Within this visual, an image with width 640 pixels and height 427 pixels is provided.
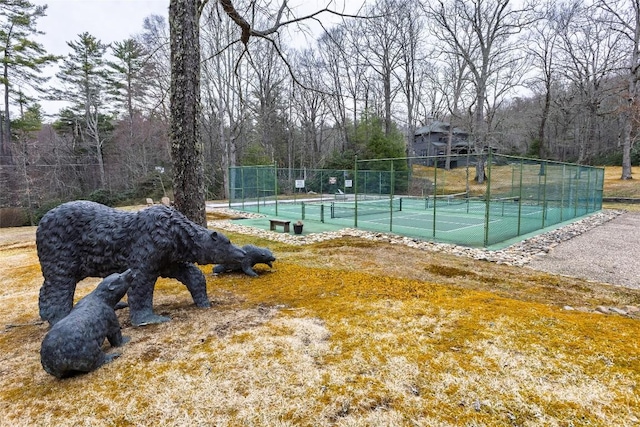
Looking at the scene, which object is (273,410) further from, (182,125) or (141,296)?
(182,125)

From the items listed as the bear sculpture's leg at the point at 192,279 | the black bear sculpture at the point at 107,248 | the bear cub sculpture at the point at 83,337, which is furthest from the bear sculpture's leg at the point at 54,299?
the bear sculpture's leg at the point at 192,279

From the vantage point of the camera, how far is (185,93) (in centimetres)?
494

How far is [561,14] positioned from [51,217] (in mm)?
→ 36516

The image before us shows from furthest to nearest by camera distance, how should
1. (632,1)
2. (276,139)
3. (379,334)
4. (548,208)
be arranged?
(276,139)
(632,1)
(548,208)
(379,334)

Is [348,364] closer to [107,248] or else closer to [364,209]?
[107,248]

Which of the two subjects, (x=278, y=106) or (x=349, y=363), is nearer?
(x=349, y=363)

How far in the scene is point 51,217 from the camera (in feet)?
9.44

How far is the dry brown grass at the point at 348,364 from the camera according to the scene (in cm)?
186

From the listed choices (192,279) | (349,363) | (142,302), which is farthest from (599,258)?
(142,302)

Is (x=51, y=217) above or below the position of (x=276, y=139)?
below

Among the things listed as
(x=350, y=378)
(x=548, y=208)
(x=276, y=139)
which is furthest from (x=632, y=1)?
(x=350, y=378)

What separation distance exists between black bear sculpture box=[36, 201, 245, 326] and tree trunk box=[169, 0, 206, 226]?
200 cm

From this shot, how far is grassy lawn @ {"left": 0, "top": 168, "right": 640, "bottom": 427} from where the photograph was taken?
1.86 metres

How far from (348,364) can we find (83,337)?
176 centimetres
